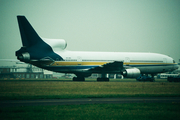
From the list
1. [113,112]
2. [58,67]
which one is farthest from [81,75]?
[113,112]

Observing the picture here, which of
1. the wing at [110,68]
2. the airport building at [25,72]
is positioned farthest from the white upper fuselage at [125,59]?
the airport building at [25,72]

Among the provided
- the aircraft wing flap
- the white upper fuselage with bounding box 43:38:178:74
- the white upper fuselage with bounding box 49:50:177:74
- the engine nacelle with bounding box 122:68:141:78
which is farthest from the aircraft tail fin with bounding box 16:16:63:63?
the engine nacelle with bounding box 122:68:141:78

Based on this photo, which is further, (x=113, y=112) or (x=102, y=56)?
(x=102, y=56)

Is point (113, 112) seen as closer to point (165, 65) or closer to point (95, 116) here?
point (95, 116)

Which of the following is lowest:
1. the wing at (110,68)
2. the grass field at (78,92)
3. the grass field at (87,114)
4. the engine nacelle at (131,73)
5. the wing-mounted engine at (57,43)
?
the grass field at (87,114)

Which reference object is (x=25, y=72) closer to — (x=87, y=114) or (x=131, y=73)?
(x=131, y=73)

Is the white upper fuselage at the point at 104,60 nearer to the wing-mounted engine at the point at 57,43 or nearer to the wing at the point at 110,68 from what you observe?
the wing-mounted engine at the point at 57,43

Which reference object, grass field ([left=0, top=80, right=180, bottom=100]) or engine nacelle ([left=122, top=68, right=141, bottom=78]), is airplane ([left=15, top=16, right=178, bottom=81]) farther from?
grass field ([left=0, top=80, right=180, bottom=100])

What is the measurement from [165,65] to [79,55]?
19.4 metres

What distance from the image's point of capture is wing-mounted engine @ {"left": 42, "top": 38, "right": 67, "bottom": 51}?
43.4 m

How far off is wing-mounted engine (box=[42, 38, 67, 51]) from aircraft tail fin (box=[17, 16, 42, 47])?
2.39 metres

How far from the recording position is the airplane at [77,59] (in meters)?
41.1

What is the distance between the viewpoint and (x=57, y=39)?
4506 centimetres

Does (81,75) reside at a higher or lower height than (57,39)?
lower
